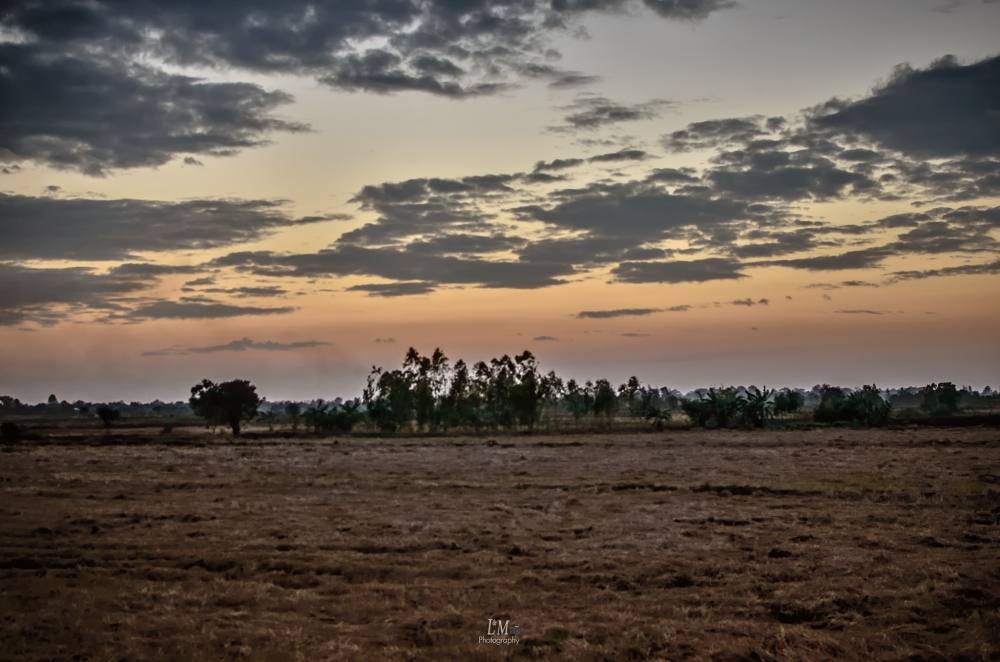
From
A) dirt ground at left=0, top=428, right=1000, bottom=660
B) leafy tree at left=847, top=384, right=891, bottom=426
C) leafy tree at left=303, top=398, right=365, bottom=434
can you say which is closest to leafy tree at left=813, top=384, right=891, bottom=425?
leafy tree at left=847, top=384, right=891, bottom=426

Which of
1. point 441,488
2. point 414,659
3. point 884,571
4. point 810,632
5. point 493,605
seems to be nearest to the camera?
point 414,659

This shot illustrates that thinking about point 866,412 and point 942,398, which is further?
point 942,398

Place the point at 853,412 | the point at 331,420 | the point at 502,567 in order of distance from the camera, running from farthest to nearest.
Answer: the point at 853,412, the point at 331,420, the point at 502,567

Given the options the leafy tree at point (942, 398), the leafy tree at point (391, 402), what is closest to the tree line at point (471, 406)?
the leafy tree at point (391, 402)

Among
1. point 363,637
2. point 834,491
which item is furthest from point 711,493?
point 363,637

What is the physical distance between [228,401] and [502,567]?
296 feet

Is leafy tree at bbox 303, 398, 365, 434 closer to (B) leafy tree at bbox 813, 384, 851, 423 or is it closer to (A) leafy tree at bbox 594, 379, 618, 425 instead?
(A) leafy tree at bbox 594, 379, 618, 425

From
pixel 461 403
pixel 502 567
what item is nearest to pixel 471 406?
pixel 461 403

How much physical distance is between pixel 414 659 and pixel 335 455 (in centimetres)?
4701

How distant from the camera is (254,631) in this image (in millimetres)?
14438

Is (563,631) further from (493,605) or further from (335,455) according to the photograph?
(335,455)

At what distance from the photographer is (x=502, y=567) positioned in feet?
63.5

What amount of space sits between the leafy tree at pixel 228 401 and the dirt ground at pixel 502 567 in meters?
63.4

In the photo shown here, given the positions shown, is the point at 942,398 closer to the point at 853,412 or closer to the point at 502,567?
the point at 853,412
